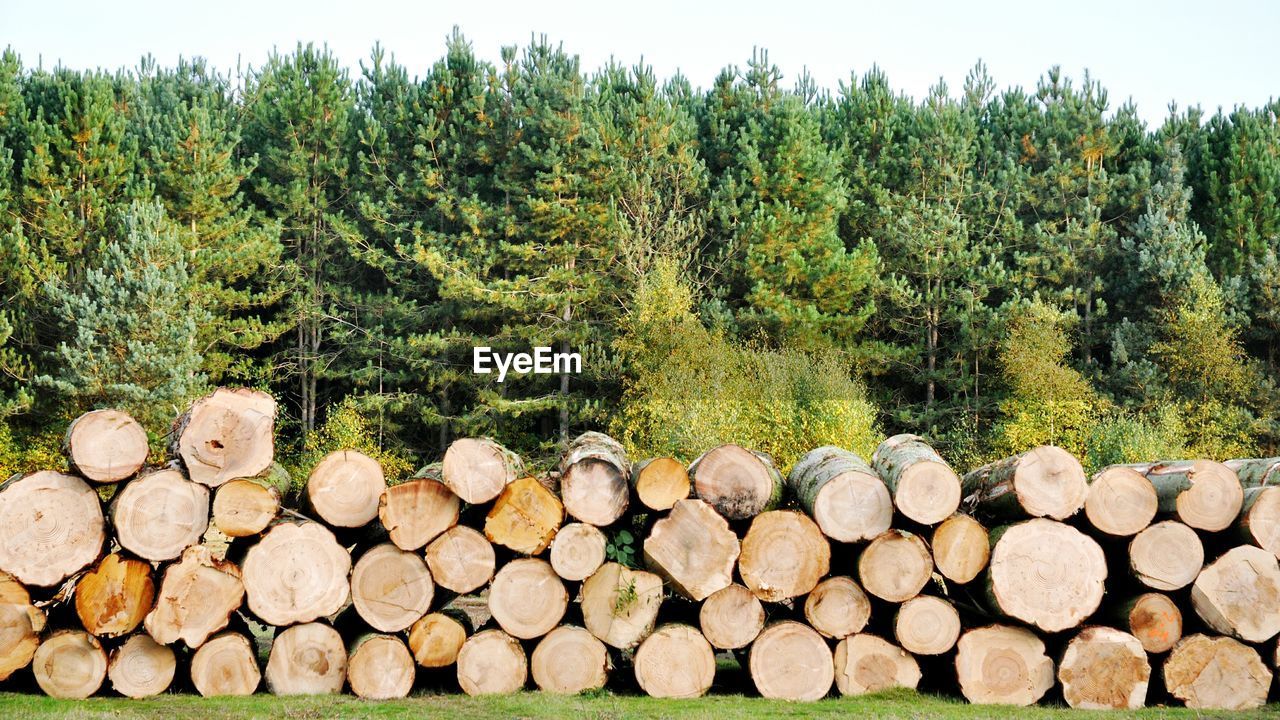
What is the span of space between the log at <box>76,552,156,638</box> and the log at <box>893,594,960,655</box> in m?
5.75

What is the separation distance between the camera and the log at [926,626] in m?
8.89

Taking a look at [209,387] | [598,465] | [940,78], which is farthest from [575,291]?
[598,465]

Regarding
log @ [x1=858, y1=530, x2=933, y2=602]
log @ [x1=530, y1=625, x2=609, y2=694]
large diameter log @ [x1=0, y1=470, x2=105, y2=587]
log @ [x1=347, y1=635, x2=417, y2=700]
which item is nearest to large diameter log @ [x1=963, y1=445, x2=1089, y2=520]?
log @ [x1=858, y1=530, x2=933, y2=602]

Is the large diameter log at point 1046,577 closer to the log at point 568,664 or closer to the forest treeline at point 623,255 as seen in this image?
the log at point 568,664

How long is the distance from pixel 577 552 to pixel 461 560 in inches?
35.3

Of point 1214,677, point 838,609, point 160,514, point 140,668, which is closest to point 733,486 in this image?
point 838,609

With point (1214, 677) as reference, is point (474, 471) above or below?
above

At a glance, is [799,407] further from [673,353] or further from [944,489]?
[944,489]

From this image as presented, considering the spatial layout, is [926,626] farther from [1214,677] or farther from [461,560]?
[461,560]

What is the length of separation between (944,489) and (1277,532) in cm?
264

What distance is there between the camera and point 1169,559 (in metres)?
8.87

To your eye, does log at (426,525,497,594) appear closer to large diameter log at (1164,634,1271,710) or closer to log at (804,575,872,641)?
log at (804,575,872,641)

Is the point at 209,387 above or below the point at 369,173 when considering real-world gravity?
below

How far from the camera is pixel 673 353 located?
1179 inches
